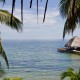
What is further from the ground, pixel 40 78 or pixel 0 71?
pixel 0 71

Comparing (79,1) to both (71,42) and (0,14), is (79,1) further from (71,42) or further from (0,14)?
(71,42)

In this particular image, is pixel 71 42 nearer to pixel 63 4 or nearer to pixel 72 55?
pixel 72 55

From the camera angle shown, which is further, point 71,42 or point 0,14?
point 71,42

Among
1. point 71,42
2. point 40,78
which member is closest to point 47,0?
point 40,78

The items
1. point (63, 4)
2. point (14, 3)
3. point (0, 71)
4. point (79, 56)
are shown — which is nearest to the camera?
point (14, 3)

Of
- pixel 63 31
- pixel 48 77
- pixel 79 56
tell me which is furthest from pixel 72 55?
pixel 63 31

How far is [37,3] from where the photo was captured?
1.61 m

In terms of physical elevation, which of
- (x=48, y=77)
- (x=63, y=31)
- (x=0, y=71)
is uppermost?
(x=63, y=31)

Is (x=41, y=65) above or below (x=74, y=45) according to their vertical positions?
below

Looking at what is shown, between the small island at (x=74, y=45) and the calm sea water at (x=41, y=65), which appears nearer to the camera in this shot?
the calm sea water at (x=41, y=65)

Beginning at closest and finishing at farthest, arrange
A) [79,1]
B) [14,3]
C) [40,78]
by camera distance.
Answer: [14,3]
[79,1]
[40,78]

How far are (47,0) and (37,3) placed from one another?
2.1 inches

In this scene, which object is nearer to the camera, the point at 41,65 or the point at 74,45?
the point at 41,65

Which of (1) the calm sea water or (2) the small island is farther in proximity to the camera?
(2) the small island
